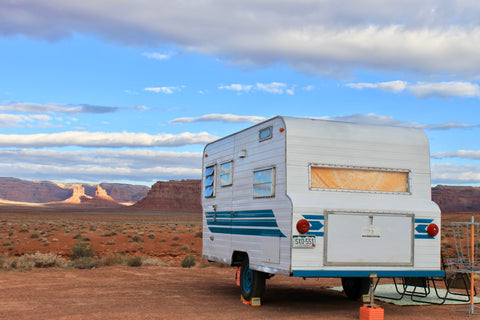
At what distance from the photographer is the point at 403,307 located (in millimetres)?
10953

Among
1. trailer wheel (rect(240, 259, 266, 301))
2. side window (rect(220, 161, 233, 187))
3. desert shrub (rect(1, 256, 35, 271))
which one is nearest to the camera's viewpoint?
trailer wheel (rect(240, 259, 266, 301))

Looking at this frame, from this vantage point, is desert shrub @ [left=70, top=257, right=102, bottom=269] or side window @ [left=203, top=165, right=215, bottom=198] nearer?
side window @ [left=203, top=165, right=215, bottom=198]

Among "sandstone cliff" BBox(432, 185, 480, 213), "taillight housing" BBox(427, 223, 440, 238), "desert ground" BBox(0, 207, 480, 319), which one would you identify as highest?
"sandstone cliff" BBox(432, 185, 480, 213)

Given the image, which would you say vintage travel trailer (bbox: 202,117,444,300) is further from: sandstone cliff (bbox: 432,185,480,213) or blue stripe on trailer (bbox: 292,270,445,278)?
sandstone cliff (bbox: 432,185,480,213)

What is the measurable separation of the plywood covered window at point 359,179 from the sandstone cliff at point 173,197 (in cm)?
15212

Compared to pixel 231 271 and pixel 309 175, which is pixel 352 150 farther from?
pixel 231 271

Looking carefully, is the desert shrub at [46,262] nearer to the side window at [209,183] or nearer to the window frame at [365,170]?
the side window at [209,183]

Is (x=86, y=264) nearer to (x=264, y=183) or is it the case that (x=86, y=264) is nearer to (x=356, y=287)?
(x=356, y=287)

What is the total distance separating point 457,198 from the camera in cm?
14738

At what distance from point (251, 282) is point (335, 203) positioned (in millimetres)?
2459

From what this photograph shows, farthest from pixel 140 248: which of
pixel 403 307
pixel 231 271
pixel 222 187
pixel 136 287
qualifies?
pixel 403 307

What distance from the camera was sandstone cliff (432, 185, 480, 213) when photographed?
14375cm

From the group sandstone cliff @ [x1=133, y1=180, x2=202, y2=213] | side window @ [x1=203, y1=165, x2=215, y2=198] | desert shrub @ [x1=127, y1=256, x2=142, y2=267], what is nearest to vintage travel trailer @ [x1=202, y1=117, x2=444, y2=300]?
side window @ [x1=203, y1=165, x2=215, y2=198]

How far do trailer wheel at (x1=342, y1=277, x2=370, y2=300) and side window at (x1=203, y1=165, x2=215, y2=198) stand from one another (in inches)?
140
